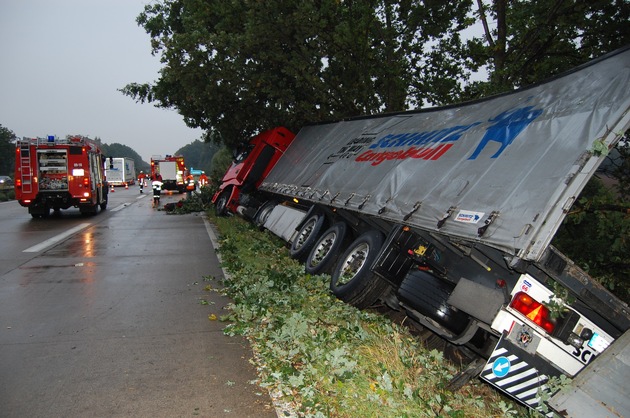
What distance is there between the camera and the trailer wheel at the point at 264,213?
13049mm

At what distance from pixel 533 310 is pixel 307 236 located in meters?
5.62

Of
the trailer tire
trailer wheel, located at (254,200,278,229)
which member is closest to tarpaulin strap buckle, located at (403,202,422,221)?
the trailer tire

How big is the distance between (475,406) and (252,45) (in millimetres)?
11878

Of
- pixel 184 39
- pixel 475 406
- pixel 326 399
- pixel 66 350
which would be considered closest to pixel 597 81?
pixel 475 406

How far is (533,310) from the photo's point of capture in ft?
13.1

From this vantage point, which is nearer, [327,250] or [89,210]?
[327,250]

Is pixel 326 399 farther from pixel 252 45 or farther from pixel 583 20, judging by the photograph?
pixel 252 45

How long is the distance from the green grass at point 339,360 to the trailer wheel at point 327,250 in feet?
0.82

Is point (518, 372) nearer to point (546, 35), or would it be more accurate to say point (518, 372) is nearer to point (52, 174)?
point (546, 35)

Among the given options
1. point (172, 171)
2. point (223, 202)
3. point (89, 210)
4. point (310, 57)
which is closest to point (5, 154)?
point (172, 171)

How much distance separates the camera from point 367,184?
24.8 ft

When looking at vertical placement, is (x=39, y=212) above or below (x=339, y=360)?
below

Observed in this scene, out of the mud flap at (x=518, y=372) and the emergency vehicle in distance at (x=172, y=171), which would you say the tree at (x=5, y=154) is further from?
the mud flap at (x=518, y=372)

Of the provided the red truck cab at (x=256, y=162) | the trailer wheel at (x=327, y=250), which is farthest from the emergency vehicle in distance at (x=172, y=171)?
the trailer wheel at (x=327, y=250)
